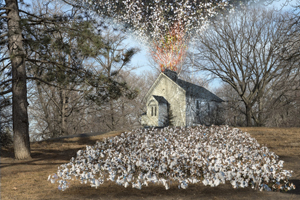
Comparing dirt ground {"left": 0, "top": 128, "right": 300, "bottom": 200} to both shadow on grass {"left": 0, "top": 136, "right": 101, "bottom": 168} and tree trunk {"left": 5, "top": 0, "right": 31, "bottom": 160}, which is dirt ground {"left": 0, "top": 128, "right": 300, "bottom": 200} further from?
tree trunk {"left": 5, "top": 0, "right": 31, "bottom": 160}

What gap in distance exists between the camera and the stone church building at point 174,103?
75.2ft

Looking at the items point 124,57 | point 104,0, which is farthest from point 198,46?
point 124,57

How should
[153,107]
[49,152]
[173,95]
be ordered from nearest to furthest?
[49,152] < [153,107] < [173,95]

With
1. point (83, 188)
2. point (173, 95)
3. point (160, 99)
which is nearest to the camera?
point (83, 188)

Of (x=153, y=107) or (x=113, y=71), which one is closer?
(x=113, y=71)

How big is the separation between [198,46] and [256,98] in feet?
19.3

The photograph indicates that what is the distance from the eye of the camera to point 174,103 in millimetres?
23953

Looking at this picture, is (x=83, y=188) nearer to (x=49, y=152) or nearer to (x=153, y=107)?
(x=49, y=152)

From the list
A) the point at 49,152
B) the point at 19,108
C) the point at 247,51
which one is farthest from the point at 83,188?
the point at 247,51

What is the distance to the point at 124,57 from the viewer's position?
11.2m

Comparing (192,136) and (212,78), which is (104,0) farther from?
(192,136)

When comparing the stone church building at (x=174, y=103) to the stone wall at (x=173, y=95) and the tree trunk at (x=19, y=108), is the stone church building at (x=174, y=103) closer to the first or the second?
the stone wall at (x=173, y=95)

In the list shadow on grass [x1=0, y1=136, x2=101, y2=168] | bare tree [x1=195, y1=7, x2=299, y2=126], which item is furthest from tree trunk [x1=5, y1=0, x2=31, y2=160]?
bare tree [x1=195, y1=7, x2=299, y2=126]

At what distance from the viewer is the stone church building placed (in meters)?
22.9
